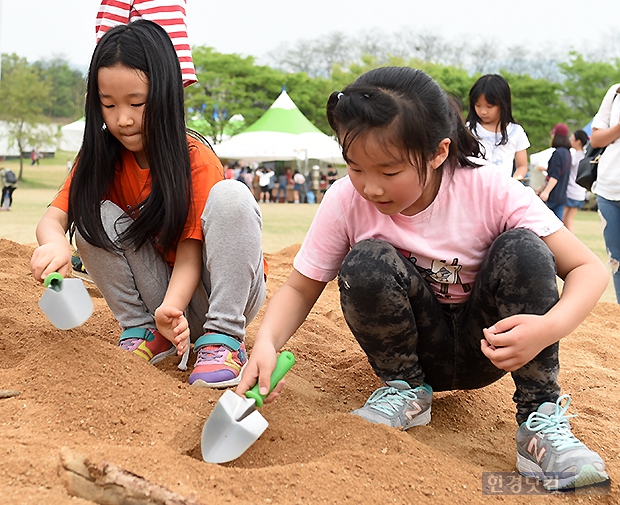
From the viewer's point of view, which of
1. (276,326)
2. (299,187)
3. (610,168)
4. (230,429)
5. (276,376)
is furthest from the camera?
(299,187)

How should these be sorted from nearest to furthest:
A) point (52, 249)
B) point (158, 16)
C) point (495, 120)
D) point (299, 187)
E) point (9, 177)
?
1. point (52, 249)
2. point (158, 16)
3. point (495, 120)
4. point (9, 177)
5. point (299, 187)

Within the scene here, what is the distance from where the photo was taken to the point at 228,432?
133 centimetres

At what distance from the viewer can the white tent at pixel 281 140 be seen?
2105 cm

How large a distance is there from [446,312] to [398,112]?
1.89 feet

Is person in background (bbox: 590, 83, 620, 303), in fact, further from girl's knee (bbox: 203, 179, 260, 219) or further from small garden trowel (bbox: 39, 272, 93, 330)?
small garden trowel (bbox: 39, 272, 93, 330)

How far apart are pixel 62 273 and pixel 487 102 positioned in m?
3.22

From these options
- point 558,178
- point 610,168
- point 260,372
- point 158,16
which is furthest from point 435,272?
point 558,178

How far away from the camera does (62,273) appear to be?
1.68 m

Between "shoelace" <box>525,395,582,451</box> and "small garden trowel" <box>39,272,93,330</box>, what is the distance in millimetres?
1065

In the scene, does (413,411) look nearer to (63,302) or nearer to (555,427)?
(555,427)

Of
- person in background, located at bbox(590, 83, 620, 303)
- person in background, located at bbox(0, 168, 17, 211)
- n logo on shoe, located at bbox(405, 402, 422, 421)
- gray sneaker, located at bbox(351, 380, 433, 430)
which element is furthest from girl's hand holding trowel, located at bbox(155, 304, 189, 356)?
person in background, located at bbox(0, 168, 17, 211)

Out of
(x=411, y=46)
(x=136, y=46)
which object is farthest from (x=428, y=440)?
(x=411, y=46)

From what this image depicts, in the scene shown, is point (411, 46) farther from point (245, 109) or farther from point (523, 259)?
point (523, 259)

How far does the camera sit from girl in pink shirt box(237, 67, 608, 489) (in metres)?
1.40
